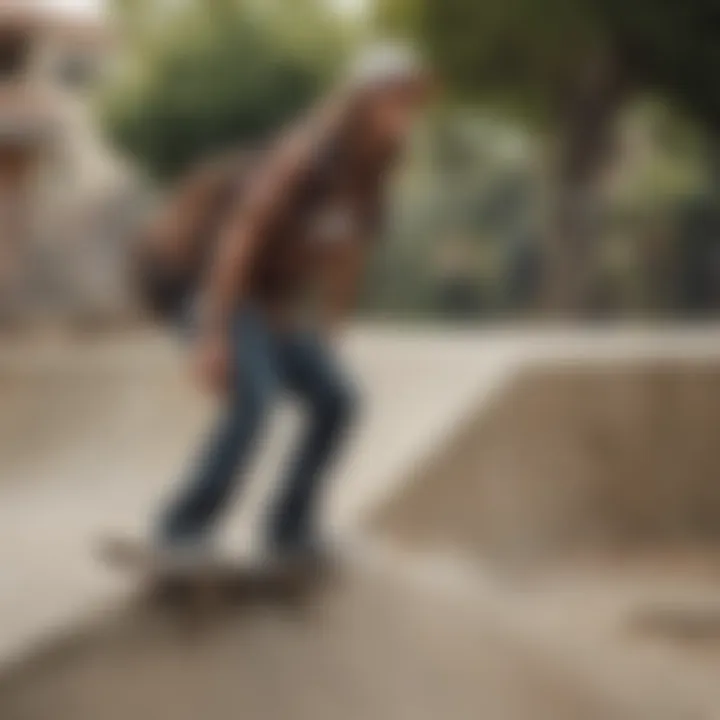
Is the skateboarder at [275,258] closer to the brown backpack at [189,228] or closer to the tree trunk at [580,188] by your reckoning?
the brown backpack at [189,228]

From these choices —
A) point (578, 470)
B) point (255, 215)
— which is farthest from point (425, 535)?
point (255, 215)

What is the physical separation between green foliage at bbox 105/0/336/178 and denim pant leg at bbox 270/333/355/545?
12 centimetres

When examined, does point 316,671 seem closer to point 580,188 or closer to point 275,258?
point 275,258

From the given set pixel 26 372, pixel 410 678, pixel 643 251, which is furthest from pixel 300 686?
pixel 643 251

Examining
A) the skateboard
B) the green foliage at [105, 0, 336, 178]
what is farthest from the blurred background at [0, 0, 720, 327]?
the skateboard

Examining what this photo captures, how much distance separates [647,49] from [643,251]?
0.99 ft

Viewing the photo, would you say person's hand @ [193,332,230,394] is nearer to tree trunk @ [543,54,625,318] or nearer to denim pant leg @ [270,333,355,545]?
denim pant leg @ [270,333,355,545]

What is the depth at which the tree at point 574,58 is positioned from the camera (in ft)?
2.71

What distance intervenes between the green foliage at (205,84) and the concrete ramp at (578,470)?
0.25 metres

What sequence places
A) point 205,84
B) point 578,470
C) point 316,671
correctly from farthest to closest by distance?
point 578,470, point 205,84, point 316,671

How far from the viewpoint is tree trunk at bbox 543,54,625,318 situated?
89 cm

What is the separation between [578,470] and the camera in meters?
0.94

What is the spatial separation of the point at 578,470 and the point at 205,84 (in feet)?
1.17

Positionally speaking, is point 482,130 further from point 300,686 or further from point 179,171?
point 300,686
